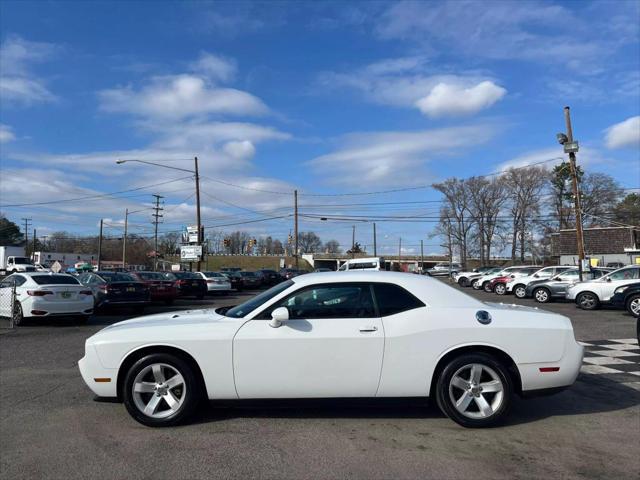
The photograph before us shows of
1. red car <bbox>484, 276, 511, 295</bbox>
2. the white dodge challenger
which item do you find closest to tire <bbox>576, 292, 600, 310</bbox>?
red car <bbox>484, 276, 511, 295</bbox>

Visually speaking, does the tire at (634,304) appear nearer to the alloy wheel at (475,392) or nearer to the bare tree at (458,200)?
the alloy wheel at (475,392)

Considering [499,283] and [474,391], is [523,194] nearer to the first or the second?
[499,283]

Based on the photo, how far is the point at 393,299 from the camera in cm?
505

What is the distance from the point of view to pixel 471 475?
12.4ft

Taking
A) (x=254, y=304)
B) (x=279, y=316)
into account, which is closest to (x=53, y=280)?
(x=254, y=304)

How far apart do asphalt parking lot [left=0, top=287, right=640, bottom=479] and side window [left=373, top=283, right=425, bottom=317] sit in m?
0.89

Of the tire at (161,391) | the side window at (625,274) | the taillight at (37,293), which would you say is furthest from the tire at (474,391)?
the side window at (625,274)

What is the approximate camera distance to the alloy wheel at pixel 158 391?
15.8 ft

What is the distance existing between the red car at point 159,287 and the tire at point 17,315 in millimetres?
7006

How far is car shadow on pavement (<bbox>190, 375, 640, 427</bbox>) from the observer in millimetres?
4809

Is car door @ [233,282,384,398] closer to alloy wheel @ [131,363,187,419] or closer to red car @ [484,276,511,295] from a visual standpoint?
alloy wheel @ [131,363,187,419]

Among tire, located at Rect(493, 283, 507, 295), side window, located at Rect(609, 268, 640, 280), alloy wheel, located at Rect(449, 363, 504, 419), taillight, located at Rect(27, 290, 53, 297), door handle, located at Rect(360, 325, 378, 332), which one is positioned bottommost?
tire, located at Rect(493, 283, 507, 295)

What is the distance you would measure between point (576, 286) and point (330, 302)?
653 inches

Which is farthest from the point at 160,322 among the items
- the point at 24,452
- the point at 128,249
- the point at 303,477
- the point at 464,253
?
the point at 128,249
